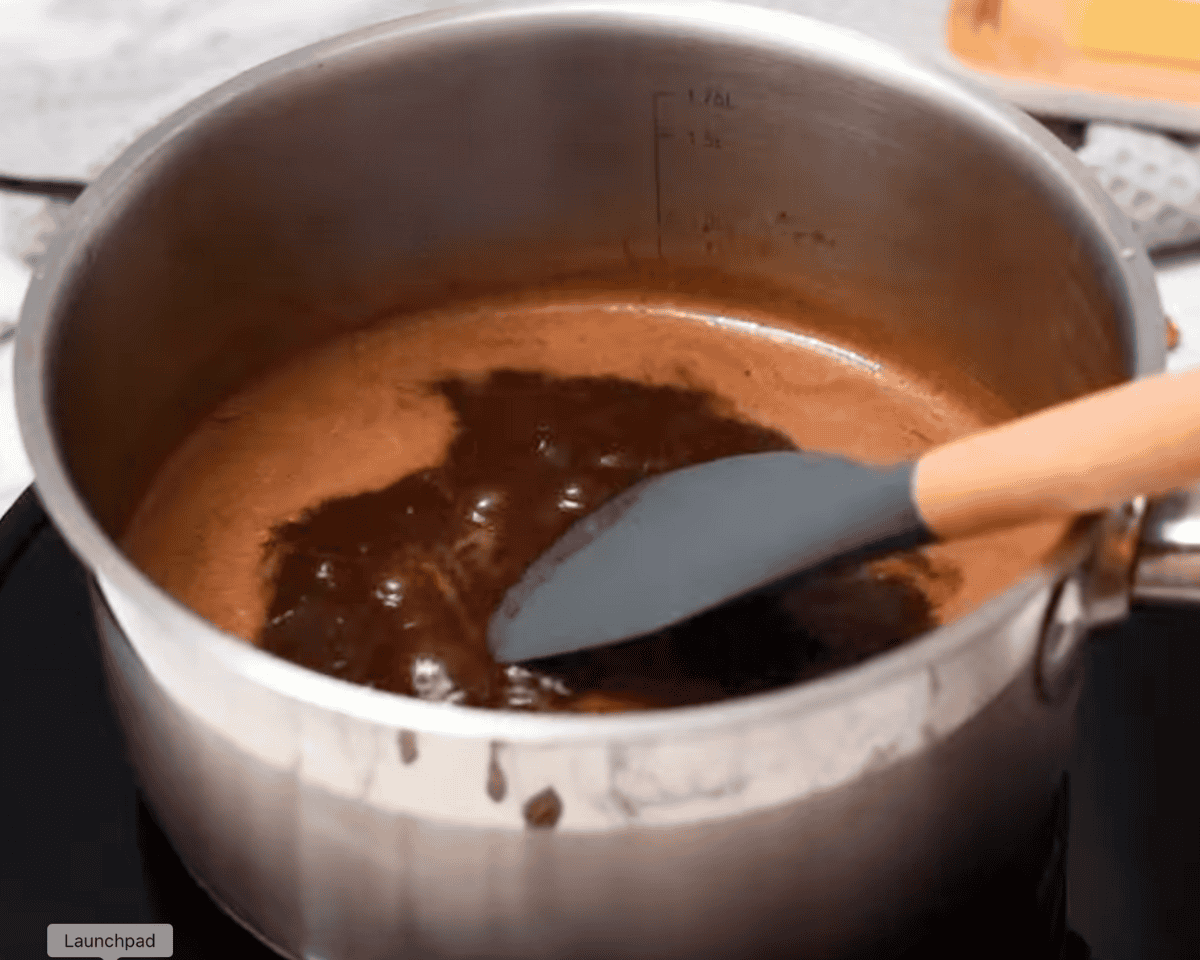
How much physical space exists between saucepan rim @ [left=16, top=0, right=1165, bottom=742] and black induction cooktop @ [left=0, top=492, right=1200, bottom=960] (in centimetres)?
19

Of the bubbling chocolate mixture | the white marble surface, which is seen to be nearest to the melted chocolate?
the bubbling chocolate mixture

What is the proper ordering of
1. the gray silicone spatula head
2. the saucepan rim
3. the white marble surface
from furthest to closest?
the white marble surface → the gray silicone spatula head → the saucepan rim

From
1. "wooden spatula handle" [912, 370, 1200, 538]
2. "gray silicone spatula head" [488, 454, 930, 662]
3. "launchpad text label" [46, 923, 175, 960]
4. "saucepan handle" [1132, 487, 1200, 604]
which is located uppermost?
"wooden spatula handle" [912, 370, 1200, 538]

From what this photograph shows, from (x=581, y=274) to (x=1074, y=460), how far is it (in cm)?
56

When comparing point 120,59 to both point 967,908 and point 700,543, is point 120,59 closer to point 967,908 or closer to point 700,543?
point 700,543

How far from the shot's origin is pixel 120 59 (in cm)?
138

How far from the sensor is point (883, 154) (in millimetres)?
953

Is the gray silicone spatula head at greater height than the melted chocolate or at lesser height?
greater

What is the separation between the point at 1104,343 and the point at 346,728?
44cm

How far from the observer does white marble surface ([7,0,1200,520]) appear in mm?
1277

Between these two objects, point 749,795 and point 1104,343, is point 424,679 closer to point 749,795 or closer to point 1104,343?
point 749,795

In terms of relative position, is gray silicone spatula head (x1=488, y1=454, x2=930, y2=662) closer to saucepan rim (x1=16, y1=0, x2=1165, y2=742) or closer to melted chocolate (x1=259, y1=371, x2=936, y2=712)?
melted chocolate (x1=259, y1=371, x2=936, y2=712)

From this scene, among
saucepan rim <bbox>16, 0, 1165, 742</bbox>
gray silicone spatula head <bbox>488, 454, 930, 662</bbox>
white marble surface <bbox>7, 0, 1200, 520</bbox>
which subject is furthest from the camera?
white marble surface <bbox>7, 0, 1200, 520</bbox>

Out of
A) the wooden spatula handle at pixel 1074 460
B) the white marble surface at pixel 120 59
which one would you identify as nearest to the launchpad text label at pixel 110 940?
the wooden spatula handle at pixel 1074 460
